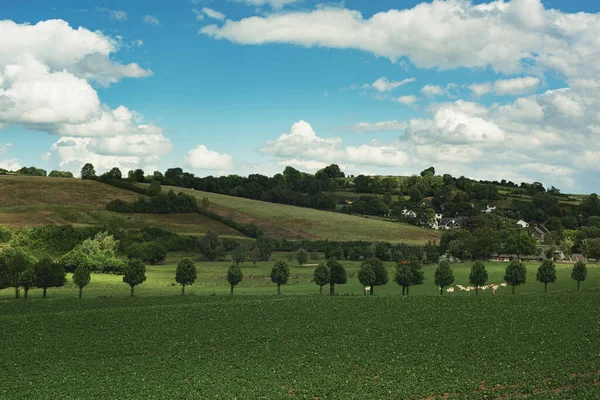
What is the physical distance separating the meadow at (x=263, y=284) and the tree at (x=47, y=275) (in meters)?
1.64

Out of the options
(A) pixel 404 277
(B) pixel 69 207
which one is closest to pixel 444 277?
(A) pixel 404 277

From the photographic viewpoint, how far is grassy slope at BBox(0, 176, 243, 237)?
13848 centimetres

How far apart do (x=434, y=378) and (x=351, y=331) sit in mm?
14448

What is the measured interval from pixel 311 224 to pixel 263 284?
76.1m

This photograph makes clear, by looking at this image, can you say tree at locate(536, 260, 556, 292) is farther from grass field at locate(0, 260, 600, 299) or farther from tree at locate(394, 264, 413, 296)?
tree at locate(394, 264, 413, 296)

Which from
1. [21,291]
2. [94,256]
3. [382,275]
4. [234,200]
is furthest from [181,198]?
[382,275]

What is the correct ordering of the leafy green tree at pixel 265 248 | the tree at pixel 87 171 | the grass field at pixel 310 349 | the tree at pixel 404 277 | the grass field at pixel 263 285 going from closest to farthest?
the grass field at pixel 310 349
the tree at pixel 404 277
the grass field at pixel 263 285
the leafy green tree at pixel 265 248
the tree at pixel 87 171

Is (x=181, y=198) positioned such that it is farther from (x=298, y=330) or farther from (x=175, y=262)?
(x=298, y=330)

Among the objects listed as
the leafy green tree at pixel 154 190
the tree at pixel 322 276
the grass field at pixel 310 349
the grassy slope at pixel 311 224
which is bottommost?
the grass field at pixel 310 349

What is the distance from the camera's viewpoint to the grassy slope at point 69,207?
454 ft

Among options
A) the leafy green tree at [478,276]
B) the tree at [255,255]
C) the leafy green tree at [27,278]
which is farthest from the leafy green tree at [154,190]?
the leafy green tree at [478,276]

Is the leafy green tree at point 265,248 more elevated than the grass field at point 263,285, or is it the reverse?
the leafy green tree at point 265,248

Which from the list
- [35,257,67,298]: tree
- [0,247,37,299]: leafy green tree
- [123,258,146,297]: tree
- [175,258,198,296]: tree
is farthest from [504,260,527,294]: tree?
[0,247,37,299]: leafy green tree

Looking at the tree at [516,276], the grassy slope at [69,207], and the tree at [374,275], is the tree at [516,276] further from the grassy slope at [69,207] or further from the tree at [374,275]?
Answer: the grassy slope at [69,207]
